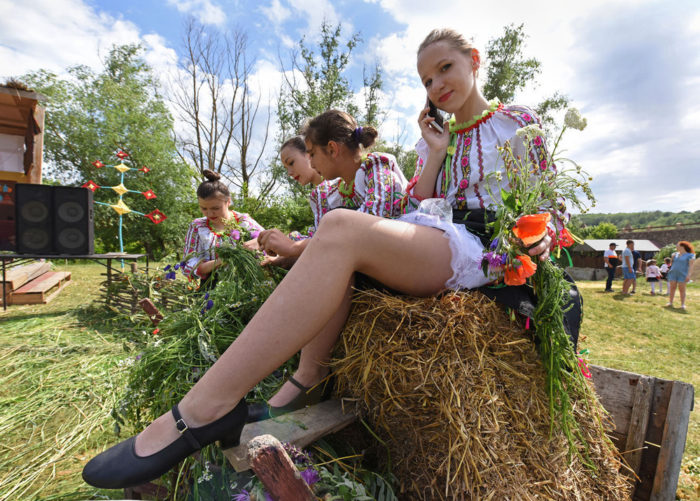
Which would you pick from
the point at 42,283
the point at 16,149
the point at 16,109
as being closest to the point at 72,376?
the point at 42,283

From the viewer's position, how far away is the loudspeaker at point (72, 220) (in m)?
5.12

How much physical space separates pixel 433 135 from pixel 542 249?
2.24 feet

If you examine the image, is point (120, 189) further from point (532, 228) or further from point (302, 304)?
point (532, 228)

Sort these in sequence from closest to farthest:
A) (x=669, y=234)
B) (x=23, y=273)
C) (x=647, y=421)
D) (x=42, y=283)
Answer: (x=647, y=421), (x=42, y=283), (x=23, y=273), (x=669, y=234)

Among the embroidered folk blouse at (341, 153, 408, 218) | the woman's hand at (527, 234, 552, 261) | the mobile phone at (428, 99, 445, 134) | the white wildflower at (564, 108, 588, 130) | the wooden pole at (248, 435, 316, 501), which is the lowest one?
the wooden pole at (248, 435, 316, 501)

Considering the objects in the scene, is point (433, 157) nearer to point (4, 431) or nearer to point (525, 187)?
point (525, 187)

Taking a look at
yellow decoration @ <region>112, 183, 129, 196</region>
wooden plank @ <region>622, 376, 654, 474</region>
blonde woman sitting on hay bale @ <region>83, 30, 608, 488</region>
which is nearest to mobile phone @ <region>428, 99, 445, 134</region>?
blonde woman sitting on hay bale @ <region>83, 30, 608, 488</region>

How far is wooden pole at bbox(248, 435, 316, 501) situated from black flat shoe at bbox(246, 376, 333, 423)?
1.37 feet

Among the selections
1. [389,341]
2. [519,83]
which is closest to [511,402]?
[389,341]

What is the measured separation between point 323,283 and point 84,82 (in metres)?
19.0

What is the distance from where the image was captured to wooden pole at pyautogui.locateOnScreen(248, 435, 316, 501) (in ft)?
2.31

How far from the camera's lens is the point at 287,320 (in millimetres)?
936

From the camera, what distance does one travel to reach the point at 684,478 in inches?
Result: 70.8

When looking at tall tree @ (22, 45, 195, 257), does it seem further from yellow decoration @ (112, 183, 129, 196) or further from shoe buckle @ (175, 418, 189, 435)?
shoe buckle @ (175, 418, 189, 435)
